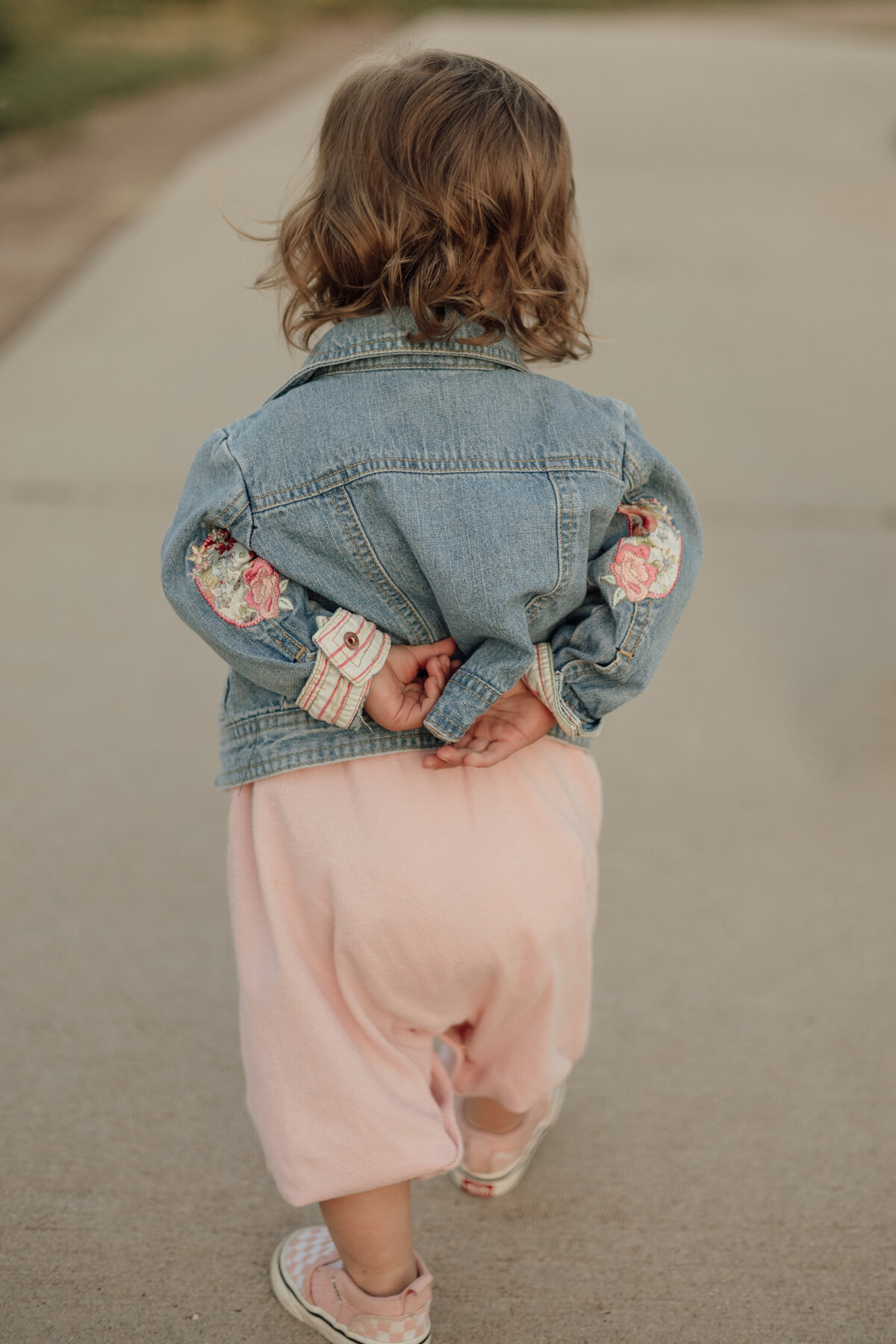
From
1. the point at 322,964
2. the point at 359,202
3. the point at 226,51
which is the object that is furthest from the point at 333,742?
the point at 226,51

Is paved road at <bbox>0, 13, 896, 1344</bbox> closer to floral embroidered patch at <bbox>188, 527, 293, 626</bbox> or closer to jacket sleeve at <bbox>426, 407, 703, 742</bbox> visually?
jacket sleeve at <bbox>426, 407, 703, 742</bbox>

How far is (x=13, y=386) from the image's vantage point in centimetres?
427

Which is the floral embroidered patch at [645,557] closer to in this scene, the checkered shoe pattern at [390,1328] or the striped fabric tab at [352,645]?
the striped fabric tab at [352,645]

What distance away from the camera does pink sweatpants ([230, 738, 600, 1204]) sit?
1234mm

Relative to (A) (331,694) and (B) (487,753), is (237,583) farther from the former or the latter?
(B) (487,753)

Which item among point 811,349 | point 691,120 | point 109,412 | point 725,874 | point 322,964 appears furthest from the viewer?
point 691,120

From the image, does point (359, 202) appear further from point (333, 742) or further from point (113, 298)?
point (113, 298)

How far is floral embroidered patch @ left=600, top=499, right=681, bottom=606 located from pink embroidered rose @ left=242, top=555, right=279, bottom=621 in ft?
1.17

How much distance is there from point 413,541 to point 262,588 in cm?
17

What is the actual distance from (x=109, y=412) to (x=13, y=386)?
44 cm

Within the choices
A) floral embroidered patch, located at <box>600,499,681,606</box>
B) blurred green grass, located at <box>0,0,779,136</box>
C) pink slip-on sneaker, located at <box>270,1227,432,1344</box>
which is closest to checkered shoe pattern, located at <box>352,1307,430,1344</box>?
pink slip-on sneaker, located at <box>270,1227,432,1344</box>

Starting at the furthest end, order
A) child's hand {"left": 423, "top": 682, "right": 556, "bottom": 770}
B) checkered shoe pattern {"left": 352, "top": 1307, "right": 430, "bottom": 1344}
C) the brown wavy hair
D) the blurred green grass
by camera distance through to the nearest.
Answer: the blurred green grass → checkered shoe pattern {"left": 352, "top": 1307, "right": 430, "bottom": 1344} → child's hand {"left": 423, "top": 682, "right": 556, "bottom": 770} → the brown wavy hair

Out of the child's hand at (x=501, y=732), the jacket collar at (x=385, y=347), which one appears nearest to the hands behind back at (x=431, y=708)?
the child's hand at (x=501, y=732)

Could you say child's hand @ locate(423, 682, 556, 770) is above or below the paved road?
above
